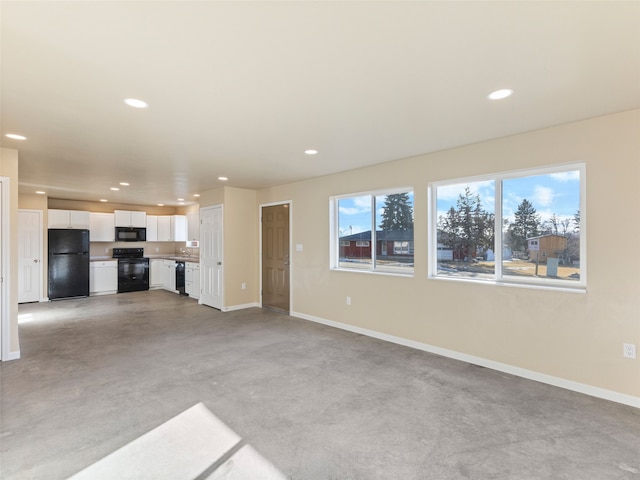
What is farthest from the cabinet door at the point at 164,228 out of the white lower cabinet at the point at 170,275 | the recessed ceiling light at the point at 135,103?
the recessed ceiling light at the point at 135,103

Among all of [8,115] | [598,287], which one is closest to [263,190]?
[8,115]

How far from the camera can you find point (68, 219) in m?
7.47

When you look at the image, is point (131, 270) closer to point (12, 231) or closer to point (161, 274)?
point (161, 274)

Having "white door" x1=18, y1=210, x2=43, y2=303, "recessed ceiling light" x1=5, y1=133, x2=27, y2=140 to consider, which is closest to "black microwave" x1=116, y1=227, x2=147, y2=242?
"white door" x1=18, y1=210, x2=43, y2=303

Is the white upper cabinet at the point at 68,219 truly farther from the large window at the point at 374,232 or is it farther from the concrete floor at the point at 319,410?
the large window at the point at 374,232

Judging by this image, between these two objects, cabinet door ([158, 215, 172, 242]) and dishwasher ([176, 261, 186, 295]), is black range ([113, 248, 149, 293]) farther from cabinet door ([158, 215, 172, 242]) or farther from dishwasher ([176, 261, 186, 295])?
dishwasher ([176, 261, 186, 295])

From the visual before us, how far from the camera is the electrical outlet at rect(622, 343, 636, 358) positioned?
8.71 ft

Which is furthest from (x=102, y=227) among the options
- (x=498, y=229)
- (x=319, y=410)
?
(x=498, y=229)

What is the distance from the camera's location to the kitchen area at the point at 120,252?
286 inches

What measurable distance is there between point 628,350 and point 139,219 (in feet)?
32.1

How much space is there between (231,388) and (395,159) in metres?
3.32

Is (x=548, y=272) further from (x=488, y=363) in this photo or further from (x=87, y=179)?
(x=87, y=179)

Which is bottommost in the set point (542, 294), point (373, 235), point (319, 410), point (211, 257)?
point (319, 410)

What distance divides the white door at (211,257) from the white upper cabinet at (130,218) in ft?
9.81
